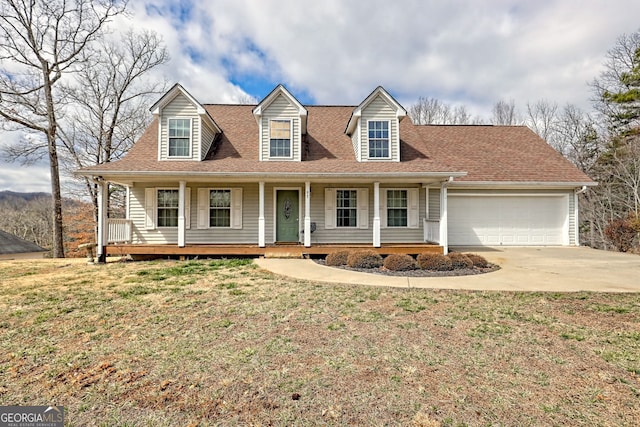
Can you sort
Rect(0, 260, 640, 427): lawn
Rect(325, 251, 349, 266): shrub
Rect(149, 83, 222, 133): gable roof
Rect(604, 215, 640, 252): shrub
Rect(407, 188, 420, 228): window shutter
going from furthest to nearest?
1. Rect(604, 215, 640, 252): shrub
2. Rect(407, 188, 420, 228): window shutter
3. Rect(149, 83, 222, 133): gable roof
4. Rect(325, 251, 349, 266): shrub
5. Rect(0, 260, 640, 427): lawn

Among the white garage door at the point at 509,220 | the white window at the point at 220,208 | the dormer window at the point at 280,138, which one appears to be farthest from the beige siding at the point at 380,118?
the white window at the point at 220,208

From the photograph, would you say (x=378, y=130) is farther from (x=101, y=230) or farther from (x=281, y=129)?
(x=101, y=230)

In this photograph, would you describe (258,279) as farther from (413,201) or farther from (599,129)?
(599,129)

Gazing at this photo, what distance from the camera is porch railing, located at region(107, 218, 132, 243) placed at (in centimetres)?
1055

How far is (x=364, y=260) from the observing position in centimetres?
873

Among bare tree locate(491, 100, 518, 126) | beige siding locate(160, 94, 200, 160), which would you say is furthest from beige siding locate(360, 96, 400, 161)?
bare tree locate(491, 100, 518, 126)

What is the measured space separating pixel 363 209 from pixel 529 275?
591 cm

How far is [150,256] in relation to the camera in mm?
11070

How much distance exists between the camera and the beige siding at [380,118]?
11.7m

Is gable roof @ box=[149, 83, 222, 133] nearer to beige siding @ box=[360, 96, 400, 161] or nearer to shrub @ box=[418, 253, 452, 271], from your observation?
beige siding @ box=[360, 96, 400, 161]

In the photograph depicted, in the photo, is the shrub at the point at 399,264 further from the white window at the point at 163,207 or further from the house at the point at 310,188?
the white window at the point at 163,207

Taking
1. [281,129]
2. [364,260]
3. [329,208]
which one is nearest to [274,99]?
[281,129]

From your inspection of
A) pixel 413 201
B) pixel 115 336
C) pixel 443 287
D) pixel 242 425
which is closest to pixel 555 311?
pixel 443 287

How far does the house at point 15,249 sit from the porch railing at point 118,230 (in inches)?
243
